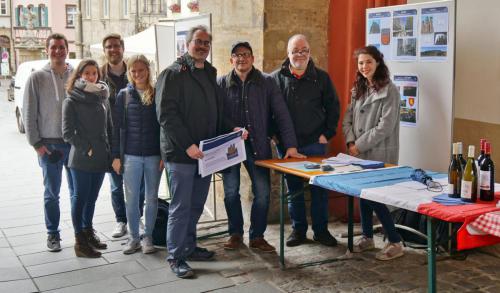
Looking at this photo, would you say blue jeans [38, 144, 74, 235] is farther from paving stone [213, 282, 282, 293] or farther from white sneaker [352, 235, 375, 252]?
white sneaker [352, 235, 375, 252]

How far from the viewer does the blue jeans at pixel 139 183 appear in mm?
4895

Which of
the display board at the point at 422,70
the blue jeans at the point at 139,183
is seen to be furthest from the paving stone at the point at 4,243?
the display board at the point at 422,70

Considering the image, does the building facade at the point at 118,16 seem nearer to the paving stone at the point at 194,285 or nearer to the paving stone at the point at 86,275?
the paving stone at the point at 86,275

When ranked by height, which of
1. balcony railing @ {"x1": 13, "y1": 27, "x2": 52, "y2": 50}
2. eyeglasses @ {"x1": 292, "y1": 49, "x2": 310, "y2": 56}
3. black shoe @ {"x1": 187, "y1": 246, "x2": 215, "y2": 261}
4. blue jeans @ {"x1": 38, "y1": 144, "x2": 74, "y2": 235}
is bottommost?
black shoe @ {"x1": 187, "y1": 246, "x2": 215, "y2": 261}

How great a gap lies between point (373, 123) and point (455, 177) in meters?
1.59

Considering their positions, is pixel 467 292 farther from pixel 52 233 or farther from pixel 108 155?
pixel 52 233

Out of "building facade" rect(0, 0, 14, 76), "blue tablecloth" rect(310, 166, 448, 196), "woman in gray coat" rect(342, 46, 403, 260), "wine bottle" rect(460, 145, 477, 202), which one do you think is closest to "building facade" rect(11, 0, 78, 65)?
"building facade" rect(0, 0, 14, 76)

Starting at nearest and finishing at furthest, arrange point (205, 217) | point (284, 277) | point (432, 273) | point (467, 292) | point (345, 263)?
point (432, 273) < point (467, 292) < point (284, 277) < point (345, 263) < point (205, 217)

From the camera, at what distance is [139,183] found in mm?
4984

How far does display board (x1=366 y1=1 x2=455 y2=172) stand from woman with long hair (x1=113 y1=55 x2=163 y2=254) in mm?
2040

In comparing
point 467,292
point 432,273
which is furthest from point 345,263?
point 432,273

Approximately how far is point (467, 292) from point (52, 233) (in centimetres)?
324

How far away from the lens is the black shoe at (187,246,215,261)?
196 inches

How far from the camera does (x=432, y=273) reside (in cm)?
335
